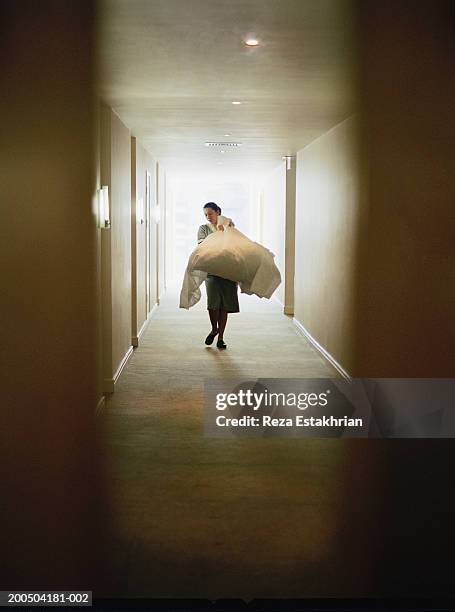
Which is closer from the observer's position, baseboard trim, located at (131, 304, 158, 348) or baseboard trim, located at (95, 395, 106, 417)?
baseboard trim, located at (95, 395, 106, 417)

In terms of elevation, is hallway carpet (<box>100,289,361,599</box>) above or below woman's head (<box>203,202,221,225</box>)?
below

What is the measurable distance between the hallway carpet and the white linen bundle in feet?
5.48

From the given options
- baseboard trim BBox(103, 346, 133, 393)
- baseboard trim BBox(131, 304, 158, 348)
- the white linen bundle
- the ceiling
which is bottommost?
baseboard trim BBox(103, 346, 133, 393)

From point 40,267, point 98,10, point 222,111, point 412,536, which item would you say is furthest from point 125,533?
point 222,111

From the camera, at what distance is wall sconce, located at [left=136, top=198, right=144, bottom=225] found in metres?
8.14

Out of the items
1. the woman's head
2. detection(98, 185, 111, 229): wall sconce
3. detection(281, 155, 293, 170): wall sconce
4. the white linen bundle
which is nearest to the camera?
detection(98, 185, 111, 229): wall sconce

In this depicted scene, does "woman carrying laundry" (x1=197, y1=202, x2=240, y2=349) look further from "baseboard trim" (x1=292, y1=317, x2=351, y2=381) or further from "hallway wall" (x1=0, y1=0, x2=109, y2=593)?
"hallway wall" (x1=0, y1=0, x2=109, y2=593)

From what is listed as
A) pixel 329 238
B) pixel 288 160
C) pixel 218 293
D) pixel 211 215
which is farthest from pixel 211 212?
pixel 288 160

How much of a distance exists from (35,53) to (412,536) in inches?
124

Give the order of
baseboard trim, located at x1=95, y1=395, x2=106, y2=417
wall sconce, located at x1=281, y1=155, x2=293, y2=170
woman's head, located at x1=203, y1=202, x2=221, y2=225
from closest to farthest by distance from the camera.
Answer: baseboard trim, located at x1=95, y1=395, x2=106, y2=417 → woman's head, located at x1=203, y1=202, x2=221, y2=225 → wall sconce, located at x1=281, y1=155, x2=293, y2=170

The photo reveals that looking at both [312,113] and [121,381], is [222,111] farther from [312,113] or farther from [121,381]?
[121,381]

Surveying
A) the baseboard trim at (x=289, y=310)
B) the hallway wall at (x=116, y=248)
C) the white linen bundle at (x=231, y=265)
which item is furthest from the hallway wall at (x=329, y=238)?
the hallway wall at (x=116, y=248)

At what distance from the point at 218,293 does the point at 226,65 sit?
3.66 meters

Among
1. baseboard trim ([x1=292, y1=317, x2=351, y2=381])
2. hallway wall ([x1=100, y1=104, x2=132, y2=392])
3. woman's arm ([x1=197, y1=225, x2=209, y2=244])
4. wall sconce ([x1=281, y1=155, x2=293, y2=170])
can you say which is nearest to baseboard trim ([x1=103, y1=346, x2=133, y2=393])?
hallway wall ([x1=100, y1=104, x2=132, y2=392])
